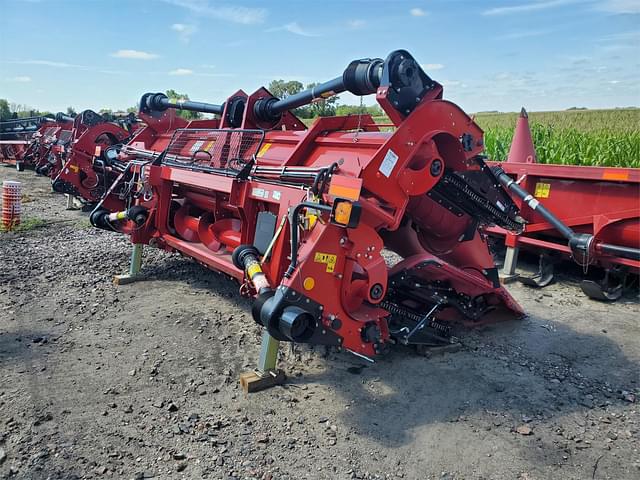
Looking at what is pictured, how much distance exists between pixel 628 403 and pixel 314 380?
2.08m

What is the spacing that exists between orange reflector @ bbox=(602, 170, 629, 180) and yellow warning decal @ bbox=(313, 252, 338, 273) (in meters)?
3.69

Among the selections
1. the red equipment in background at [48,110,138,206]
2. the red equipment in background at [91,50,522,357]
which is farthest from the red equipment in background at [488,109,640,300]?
the red equipment in background at [48,110,138,206]

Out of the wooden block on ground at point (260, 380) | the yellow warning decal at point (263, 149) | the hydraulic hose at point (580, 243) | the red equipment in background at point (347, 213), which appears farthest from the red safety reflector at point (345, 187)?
the hydraulic hose at point (580, 243)

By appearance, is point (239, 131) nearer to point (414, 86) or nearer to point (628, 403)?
point (414, 86)

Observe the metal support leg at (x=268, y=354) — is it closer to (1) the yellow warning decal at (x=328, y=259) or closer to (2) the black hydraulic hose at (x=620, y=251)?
(1) the yellow warning decal at (x=328, y=259)

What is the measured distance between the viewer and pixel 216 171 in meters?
4.61

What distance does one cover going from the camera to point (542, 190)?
6.22 meters

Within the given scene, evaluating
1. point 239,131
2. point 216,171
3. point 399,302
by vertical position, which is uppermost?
point 239,131

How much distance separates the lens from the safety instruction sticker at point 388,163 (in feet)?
10.7

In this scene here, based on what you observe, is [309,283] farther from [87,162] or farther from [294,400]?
[87,162]

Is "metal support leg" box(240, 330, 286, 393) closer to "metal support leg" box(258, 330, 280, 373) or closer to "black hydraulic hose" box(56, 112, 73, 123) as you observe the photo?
"metal support leg" box(258, 330, 280, 373)

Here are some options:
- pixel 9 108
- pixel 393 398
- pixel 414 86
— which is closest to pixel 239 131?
pixel 414 86

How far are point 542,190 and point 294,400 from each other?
14.3 ft

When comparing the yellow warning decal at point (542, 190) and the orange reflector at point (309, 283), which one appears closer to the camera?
the orange reflector at point (309, 283)
